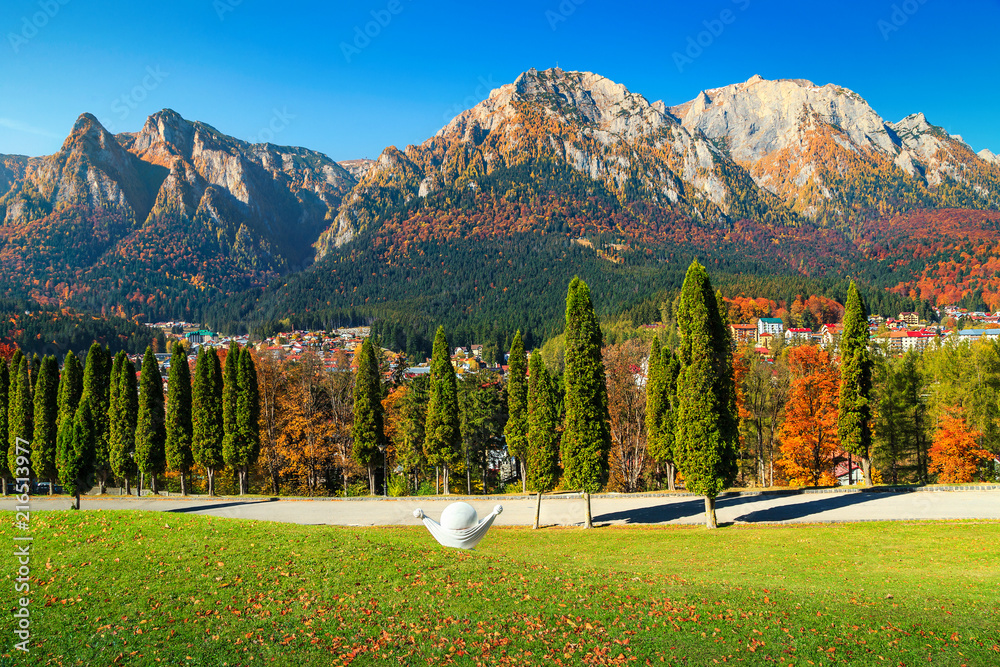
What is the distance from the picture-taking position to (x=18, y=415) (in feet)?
123

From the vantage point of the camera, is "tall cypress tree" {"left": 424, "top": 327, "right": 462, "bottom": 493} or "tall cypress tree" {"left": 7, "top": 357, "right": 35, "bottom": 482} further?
"tall cypress tree" {"left": 424, "top": 327, "right": 462, "bottom": 493}

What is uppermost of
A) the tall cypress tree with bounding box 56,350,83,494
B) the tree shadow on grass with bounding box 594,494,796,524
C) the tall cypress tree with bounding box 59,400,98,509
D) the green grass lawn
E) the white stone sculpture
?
the tall cypress tree with bounding box 56,350,83,494

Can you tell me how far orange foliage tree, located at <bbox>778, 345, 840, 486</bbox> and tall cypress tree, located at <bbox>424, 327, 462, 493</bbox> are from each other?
22592 mm

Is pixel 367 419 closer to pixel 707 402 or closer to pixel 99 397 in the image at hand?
pixel 99 397

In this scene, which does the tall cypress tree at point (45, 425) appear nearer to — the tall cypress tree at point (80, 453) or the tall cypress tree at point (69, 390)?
the tall cypress tree at point (69, 390)

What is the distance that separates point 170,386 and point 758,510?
3649 centimetres

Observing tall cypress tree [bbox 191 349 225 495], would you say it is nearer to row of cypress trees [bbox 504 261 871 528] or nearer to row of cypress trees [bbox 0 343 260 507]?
row of cypress trees [bbox 0 343 260 507]

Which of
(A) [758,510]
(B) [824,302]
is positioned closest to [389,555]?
(A) [758,510]

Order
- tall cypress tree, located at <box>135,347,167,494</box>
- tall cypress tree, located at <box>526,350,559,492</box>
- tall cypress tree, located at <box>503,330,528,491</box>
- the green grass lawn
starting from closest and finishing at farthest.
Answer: the green grass lawn < tall cypress tree, located at <box>526,350,559,492</box> < tall cypress tree, located at <box>503,330,528,491</box> < tall cypress tree, located at <box>135,347,167,494</box>

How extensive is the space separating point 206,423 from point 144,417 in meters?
3.77

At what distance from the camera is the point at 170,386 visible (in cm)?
3819

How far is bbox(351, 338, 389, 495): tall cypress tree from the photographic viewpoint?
37.6m

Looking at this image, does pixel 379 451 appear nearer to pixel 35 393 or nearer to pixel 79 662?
pixel 35 393

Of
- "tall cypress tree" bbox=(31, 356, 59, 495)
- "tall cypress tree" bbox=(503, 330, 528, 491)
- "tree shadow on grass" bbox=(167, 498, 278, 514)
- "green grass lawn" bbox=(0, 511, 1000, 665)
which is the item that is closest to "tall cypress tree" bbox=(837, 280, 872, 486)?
"green grass lawn" bbox=(0, 511, 1000, 665)
